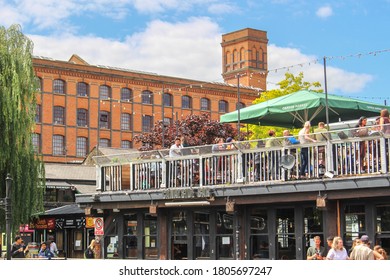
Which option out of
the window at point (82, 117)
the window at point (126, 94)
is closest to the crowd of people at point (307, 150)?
the window at point (82, 117)

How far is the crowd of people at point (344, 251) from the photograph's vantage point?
14703mm

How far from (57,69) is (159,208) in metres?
57.3

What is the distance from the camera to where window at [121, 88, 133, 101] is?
82375 mm

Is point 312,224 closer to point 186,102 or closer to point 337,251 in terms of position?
point 337,251

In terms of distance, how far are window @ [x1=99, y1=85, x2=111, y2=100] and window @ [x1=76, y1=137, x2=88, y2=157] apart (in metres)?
4.67

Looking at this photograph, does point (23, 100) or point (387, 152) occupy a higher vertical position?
point (23, 100)

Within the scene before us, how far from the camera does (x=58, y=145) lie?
78.6 metres

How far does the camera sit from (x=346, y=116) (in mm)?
23922

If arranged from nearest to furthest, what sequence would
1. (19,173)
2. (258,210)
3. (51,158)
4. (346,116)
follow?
(258,210) → (346,116) → (19,173) → (51,158)

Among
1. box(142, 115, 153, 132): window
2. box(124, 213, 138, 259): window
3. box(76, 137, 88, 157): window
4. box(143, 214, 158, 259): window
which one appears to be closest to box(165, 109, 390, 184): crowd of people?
box(143, 214, 158, 259): window

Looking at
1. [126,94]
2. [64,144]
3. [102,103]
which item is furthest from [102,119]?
[64,144]

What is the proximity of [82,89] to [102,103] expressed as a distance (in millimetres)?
2576
